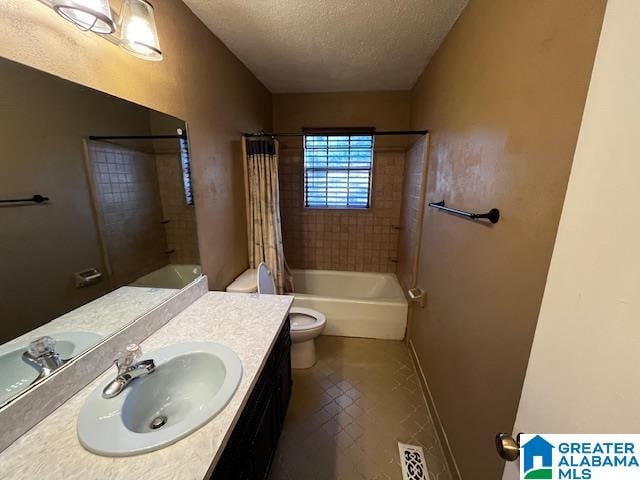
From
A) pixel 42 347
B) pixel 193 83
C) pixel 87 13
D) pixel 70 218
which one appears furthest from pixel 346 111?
pixel 42 347

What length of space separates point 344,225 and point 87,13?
2614mm

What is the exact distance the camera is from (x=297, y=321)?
215cm

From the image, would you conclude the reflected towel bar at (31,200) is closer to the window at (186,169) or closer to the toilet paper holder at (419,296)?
the window at (186,169)

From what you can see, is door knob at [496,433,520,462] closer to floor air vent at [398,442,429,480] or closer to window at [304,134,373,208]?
floor air vent at [398,442,429,480]

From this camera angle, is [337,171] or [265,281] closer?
[265,281]

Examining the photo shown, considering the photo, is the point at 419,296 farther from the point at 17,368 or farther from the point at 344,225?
the point at 17,368

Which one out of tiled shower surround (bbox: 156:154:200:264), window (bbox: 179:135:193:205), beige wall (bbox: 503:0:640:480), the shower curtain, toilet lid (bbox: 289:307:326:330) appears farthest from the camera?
the shower curtain

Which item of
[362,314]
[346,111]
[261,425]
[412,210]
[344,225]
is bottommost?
[362,314]

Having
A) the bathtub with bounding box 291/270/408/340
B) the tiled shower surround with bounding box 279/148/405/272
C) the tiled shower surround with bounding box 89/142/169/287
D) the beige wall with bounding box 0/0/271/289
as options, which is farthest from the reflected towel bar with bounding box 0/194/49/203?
the tiled shower surround with bounding box 279/148/405/272

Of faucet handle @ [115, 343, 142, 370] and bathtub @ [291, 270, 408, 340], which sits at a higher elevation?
faucet handle @ [115, 343, 142, 370]

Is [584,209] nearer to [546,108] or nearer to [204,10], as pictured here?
[546,108]

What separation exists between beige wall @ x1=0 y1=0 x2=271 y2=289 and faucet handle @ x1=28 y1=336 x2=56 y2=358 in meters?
0.83

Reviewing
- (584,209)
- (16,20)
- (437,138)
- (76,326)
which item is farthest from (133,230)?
(437,138)

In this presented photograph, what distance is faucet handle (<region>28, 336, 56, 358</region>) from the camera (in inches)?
30.1
